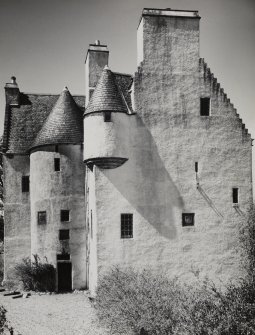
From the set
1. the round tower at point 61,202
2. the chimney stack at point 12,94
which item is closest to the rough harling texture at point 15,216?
the round tower at point 61,202

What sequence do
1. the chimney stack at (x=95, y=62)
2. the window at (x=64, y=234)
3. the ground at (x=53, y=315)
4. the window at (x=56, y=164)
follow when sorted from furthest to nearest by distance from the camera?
1. the chimney stack at (x=95, y=62)
2. the window at (x=56, y=164)
3. the window at (x=64, y=234)
4. the ground at (x=53, y=315)

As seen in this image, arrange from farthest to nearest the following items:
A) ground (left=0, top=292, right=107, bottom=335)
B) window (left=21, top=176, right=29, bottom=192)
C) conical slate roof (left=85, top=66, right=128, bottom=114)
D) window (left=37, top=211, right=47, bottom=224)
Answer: window (left=21, top=176, right=29, bottom=192) < window (left=37, top=211, right=47, bottom=224) < conical slate roof (left=85, top=66, right=128, bottom=114) < ground (left=0, top=292, right=107, bottom=335)

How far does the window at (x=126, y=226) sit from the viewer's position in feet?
77.9

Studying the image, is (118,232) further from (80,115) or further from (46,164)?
(80,115)

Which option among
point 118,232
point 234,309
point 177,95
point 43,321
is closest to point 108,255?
point 118,232

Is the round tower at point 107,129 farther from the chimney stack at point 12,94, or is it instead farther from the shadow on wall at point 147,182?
the chimney stack at point 12,94

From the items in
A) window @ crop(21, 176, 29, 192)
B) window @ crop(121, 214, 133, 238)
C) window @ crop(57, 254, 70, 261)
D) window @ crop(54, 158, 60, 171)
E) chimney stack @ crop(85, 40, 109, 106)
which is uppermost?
chimney stack @ crop(85, 40, 109, 106)

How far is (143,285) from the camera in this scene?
17016mm

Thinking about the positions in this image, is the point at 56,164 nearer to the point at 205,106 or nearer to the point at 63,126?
the point at 63,126

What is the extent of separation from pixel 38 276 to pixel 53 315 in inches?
263

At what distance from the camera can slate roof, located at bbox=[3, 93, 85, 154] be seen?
98.9ft

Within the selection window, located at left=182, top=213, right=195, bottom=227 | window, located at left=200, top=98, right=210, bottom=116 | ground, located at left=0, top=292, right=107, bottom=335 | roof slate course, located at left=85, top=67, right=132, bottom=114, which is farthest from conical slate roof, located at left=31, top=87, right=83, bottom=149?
ground, located at left=0, top=292, right=107, bottom=335

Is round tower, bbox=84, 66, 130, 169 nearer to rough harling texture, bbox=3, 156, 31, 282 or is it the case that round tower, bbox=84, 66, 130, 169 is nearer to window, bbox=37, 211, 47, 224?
window, bbox=37, 211, 47, 224

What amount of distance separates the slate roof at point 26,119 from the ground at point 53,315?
34.5 ft
